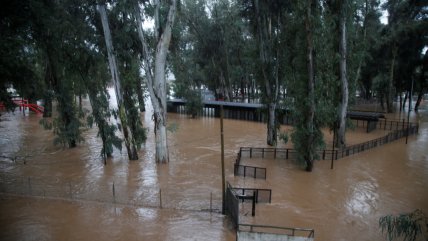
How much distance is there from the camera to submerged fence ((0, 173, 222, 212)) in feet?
42.0

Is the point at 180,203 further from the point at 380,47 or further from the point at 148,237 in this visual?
the point at 380,47

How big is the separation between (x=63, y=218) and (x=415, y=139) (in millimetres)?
27556

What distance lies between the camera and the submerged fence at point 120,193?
12.8 meters

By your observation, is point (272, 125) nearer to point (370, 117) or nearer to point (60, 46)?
point (370, 117)

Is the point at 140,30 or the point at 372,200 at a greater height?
the point at 140,30

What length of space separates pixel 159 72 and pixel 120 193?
24.9 ft

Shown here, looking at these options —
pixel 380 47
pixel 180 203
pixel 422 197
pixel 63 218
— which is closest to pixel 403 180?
pixel 422 197

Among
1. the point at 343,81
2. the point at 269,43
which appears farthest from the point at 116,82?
the point at 343,81

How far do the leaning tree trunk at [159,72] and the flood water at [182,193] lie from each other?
1712 millimetres

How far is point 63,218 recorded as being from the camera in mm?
11391

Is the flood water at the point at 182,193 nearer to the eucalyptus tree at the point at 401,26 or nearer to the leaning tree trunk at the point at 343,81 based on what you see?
the leaning tree trunk at the point at 343,81

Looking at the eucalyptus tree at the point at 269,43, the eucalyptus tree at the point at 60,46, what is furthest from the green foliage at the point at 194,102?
the eucalyptus tree at the point at 60,46

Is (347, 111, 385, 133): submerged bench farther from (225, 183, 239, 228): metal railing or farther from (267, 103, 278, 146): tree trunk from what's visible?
(225, 183, 239, 228): metal railing

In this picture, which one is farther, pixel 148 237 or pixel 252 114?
pixel 252 114
